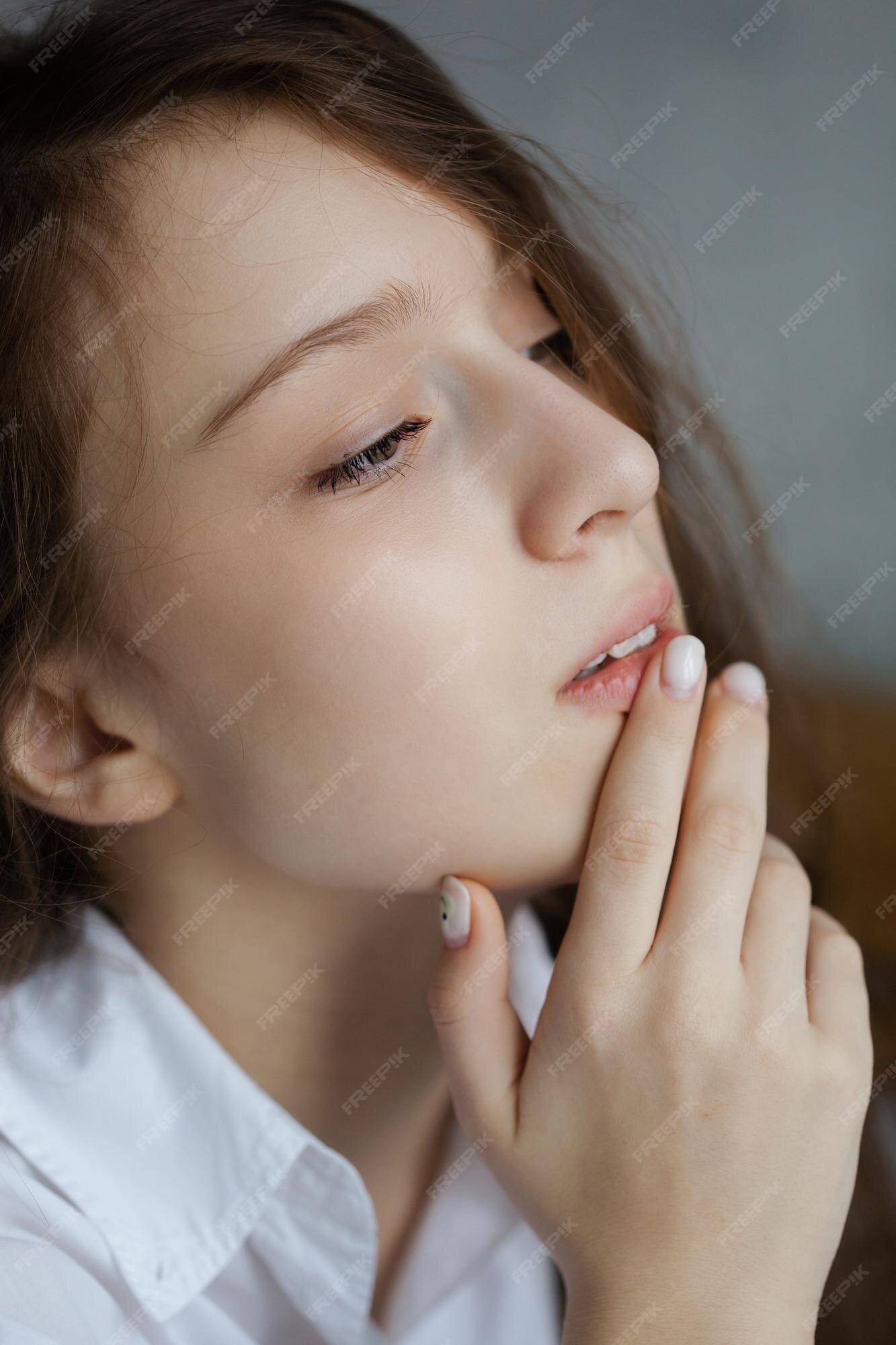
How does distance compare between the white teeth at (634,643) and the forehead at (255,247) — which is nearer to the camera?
the forehead at (255,247)

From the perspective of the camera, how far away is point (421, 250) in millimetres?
1003

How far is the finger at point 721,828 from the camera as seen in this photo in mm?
1086

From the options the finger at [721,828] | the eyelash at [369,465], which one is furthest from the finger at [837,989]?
the eyelash at [369,465]

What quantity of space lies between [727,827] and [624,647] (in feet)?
0.74

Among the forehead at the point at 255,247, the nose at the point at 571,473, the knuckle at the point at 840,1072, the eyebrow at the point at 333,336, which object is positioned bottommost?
the knuckle at the point at 840,1072

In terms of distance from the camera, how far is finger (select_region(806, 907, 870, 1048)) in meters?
1.11

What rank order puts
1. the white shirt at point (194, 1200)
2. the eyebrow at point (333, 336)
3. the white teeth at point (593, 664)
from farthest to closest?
1. the white shirt at point (194, 1200)
2. the white teeth at point (593, 664)
3. the eyebrow at point (333, 336)

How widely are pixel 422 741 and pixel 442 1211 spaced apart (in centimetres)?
68

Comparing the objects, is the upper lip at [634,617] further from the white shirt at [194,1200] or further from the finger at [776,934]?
the white shirt at [194,1200]

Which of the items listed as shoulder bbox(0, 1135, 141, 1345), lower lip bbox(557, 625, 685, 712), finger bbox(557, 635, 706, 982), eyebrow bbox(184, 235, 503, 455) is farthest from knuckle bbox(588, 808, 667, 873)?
shoulder bbox(0, 1135, 141, 1345)

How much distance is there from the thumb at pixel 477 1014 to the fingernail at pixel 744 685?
35cm

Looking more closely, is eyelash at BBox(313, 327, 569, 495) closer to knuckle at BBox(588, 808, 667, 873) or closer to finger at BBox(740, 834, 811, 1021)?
knuckle at BBox(588, 808, 667, 873)

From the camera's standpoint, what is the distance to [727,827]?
1125mm

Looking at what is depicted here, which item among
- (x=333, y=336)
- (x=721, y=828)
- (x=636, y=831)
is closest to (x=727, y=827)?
(x=721, y=828)
